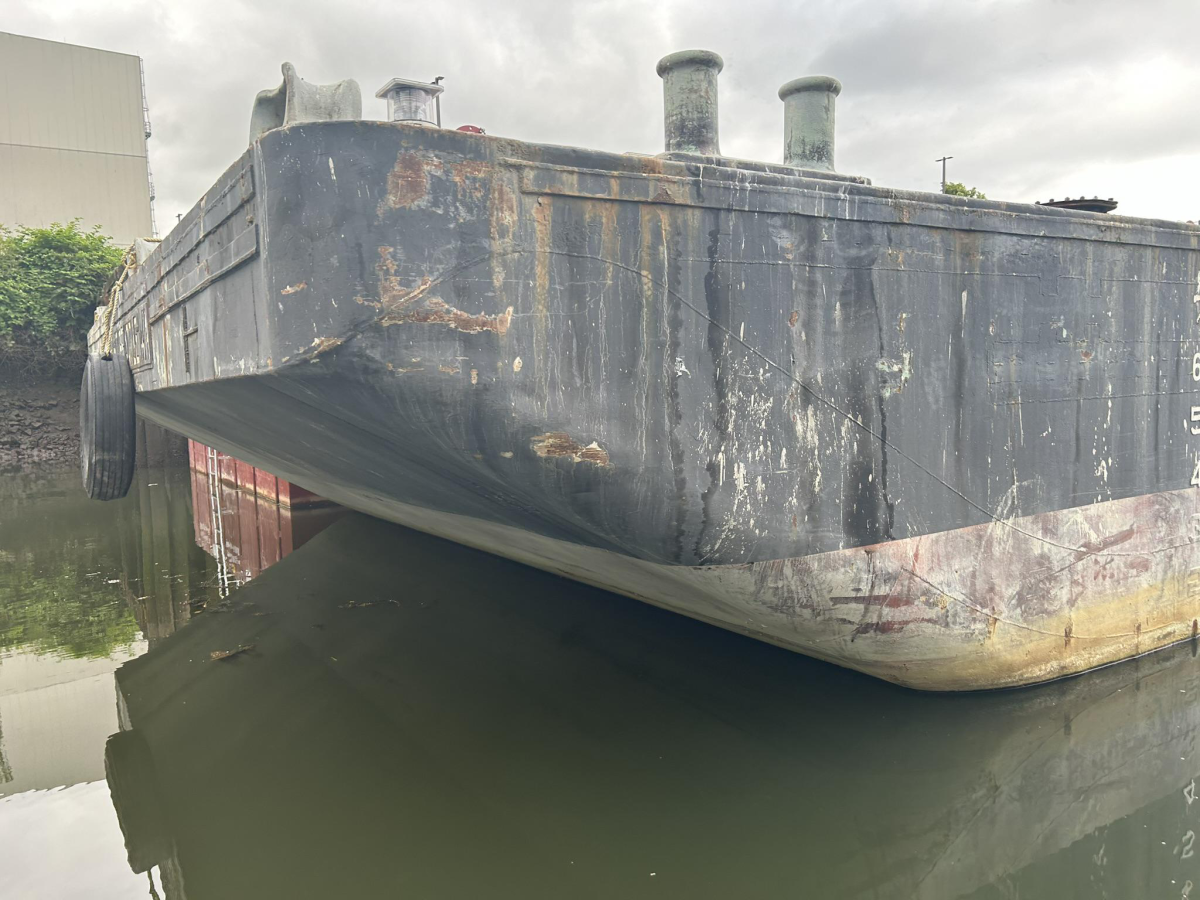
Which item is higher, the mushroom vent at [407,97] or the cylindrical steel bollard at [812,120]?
the cylindrical steel bollard at [812,120]

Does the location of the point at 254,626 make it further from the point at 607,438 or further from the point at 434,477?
the point at 607,438

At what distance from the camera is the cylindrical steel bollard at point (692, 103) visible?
4.07 meters

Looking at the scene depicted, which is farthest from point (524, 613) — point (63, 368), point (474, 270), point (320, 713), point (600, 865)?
point (63, 368)

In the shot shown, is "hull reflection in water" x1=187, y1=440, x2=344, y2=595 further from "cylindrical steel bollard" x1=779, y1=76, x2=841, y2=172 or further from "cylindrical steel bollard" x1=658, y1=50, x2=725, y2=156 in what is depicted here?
"cylindrical steel bollard" x1=779, y1=76, x2=841, y2=172

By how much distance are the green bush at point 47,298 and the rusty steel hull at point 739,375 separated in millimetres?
19132

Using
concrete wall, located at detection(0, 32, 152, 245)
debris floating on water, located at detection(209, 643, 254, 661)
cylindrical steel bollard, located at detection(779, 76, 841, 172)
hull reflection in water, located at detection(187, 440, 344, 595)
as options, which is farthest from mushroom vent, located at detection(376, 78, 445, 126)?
concrete wall, located at detection(0, 32, 152, 245)

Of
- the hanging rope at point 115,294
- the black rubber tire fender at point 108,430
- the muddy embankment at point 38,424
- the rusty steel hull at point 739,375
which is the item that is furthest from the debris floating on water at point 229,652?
the muddy embankment at point 38,424

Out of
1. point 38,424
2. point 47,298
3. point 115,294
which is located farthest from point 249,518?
point 47,298

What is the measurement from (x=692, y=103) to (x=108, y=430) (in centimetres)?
417

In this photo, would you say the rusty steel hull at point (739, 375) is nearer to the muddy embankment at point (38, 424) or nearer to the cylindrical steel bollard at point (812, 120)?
the cylindrical steel bollard at point (812, 120)

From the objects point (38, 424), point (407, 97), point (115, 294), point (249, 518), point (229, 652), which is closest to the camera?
point (407, 97)

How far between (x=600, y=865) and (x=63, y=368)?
2284 centimetres

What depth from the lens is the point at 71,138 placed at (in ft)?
81.1

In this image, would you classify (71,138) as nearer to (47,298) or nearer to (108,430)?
(47,298)
